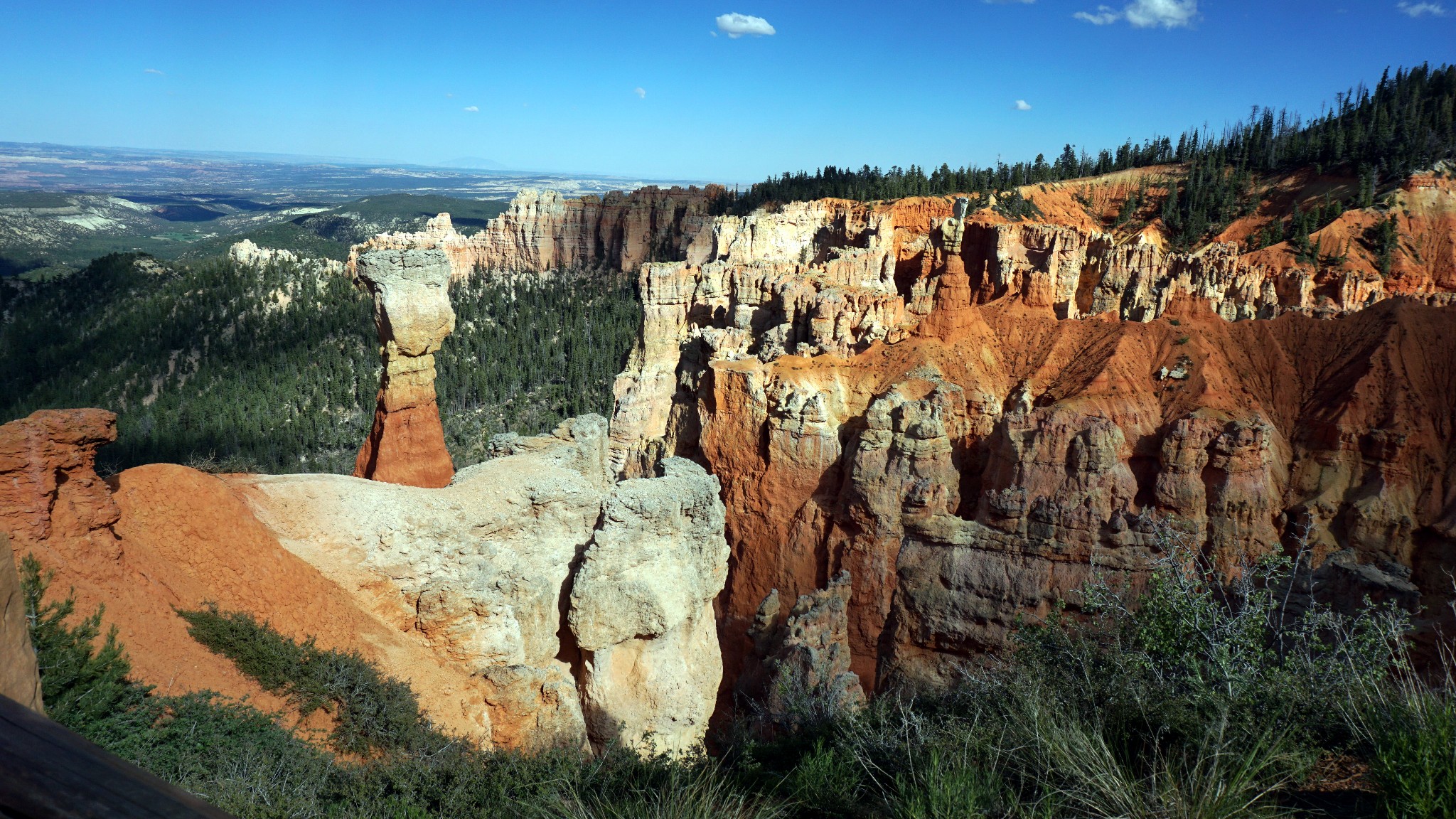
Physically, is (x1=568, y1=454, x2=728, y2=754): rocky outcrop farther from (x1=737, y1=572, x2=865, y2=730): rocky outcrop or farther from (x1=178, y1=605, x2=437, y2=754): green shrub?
(x1=178, y1=605, x2=437, y2=754): green shrub

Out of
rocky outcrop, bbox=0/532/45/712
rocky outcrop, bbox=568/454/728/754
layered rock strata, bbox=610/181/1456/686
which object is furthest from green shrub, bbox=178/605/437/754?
layered rock strata, bbox=610/181/1456/686

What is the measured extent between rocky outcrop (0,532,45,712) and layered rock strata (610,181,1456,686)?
64.1 ft

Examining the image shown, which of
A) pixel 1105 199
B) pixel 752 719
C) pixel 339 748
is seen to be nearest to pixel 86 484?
pixel 339 748

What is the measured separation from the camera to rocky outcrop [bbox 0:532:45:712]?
272 cm

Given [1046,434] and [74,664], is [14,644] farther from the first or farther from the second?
[1046,434]

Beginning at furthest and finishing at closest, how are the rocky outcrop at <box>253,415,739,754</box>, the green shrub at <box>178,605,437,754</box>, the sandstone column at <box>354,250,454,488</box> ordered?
the sandstone column at <box>354,250,454,488</box>
the rocky outcrop at <box>253,415,739,754</box>
the green shrub at <box>178,605,437,754</box>

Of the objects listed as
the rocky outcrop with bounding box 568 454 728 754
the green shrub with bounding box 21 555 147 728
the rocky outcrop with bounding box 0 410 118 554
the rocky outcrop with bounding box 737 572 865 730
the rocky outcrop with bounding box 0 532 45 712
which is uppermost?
the rocky outcrop with bounding box 0 532 45 712

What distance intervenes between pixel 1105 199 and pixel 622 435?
164 feet

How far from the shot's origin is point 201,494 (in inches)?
423

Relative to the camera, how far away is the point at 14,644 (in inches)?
110

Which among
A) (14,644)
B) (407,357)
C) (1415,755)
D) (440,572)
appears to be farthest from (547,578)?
(1415,755)

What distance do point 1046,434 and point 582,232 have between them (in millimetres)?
80984

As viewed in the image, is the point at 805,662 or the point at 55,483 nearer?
the point at 55,483

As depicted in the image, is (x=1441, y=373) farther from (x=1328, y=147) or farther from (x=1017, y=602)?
(x=1328, y=147)
